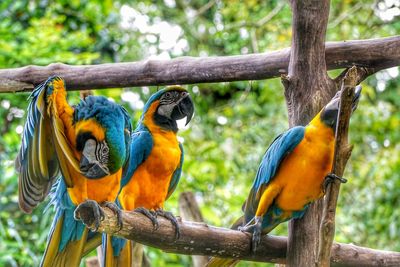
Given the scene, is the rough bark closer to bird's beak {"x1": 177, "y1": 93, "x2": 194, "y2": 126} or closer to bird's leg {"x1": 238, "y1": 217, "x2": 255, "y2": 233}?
bird's leg {"x1": 238, "y1": 217, "x2": 255, "y2": 233}

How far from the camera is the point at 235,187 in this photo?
5035 millimetres

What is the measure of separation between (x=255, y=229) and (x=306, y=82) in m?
0.57

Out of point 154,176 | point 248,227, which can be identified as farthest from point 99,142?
point 248,227

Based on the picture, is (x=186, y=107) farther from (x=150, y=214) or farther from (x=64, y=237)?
(x=64, y=237)

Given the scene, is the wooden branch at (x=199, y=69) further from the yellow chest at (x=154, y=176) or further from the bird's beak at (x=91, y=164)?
the bird's beak at (x=91, y=164)

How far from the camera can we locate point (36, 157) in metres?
2.29

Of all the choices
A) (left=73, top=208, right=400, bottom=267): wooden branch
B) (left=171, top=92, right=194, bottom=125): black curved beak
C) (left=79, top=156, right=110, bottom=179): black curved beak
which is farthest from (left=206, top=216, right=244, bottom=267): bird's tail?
(left=79, top=156, right=110, bottom=179): black curved beak

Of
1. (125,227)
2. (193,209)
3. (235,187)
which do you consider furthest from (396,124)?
(125,227)

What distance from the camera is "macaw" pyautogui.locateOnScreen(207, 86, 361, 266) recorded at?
2502 millimetres

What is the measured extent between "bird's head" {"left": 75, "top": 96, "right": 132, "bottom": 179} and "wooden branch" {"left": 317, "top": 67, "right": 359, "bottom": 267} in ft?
2.21

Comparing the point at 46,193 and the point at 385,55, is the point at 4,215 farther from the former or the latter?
the point at 385,55

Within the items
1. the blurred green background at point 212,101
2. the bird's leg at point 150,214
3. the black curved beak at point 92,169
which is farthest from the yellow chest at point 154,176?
the blurred green background at point 212,101

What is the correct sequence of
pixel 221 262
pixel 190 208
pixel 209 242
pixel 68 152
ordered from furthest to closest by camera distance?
pixel 190 208, pixel 221 262, pixel 209 242, pixel 68 152

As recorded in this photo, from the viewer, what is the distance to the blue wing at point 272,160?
2539 mm
